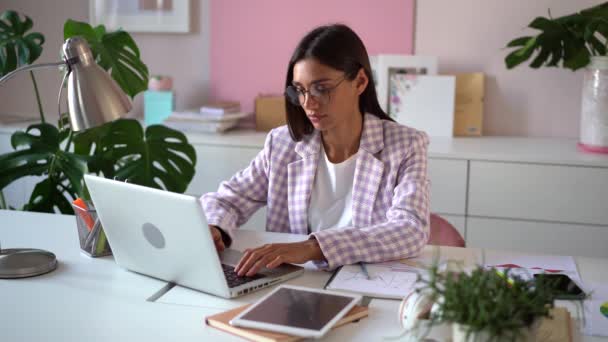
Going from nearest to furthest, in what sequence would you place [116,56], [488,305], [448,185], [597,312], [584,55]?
[488,305], [597,312], [116,56], [584,55], [448,185]

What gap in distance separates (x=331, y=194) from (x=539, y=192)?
1237 mm

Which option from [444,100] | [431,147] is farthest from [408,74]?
[431,147]

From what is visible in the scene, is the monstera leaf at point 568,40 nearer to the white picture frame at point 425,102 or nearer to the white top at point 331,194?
the white picture frame at point 425,102

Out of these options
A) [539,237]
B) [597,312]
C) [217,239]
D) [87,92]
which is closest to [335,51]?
[217,239]

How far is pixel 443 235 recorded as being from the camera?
86.3 inches

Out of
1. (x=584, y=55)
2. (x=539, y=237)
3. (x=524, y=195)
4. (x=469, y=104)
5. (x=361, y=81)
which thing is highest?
(x=584, y=55)

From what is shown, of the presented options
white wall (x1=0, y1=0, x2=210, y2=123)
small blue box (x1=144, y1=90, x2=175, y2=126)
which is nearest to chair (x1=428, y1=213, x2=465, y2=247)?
small blue box (x1=144, y1=90, x2=175, y2=126)

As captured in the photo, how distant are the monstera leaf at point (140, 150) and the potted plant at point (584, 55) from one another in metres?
1.50

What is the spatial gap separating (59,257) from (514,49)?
2.43 meters

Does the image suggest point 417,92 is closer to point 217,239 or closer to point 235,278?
point 217,239

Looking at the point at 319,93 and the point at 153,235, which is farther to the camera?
the point at 319,93

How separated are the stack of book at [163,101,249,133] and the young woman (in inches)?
51.6

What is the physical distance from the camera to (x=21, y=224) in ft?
7.08

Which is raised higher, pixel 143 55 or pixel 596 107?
pixel 143 55
